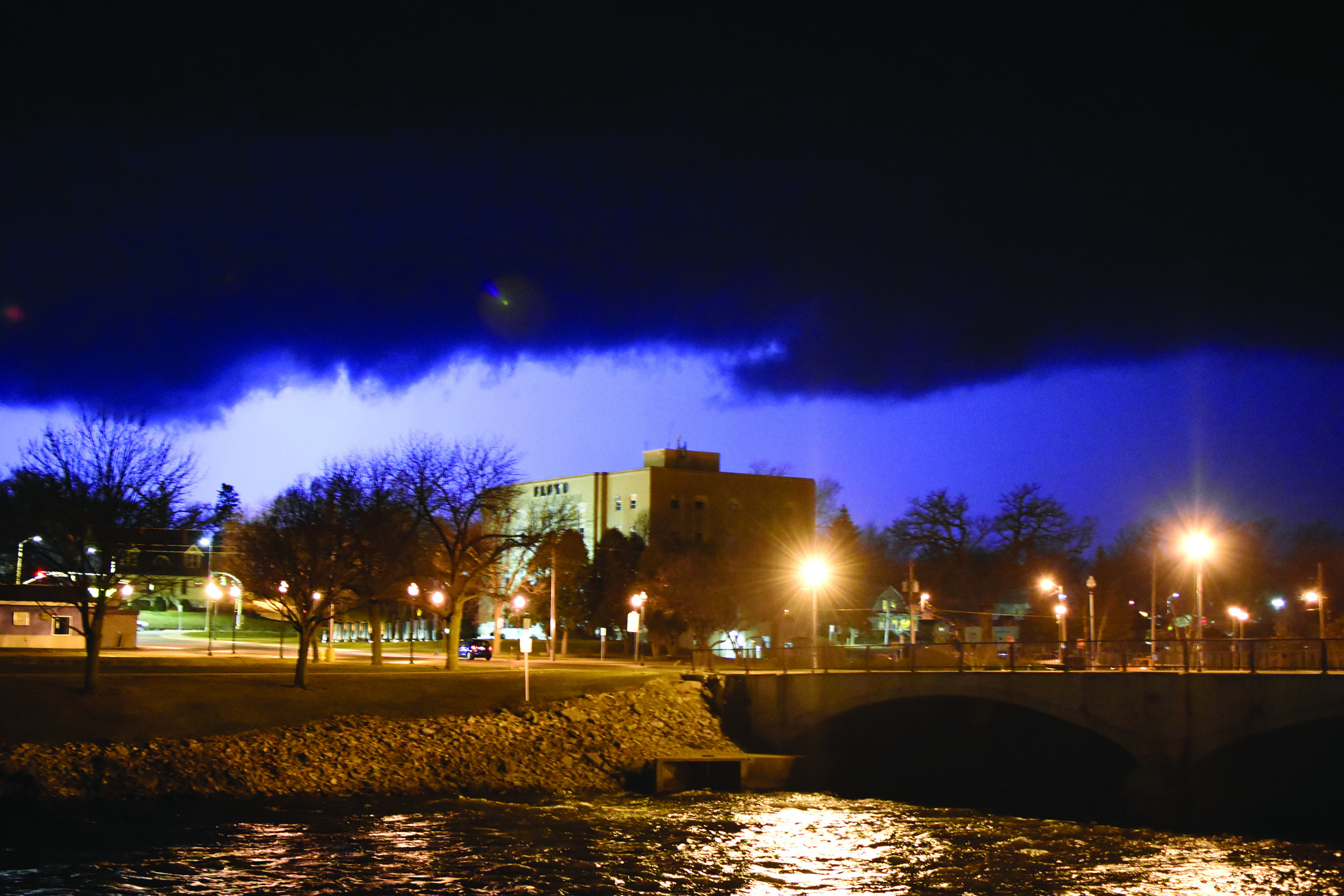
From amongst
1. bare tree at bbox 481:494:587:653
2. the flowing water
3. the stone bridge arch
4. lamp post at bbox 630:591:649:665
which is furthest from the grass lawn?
lamp post at bbox 630:591:649:665

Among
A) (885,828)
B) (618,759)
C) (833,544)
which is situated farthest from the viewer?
(833,544)

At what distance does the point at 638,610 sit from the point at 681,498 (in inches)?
1298

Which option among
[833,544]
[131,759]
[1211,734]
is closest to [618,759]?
[131,759]

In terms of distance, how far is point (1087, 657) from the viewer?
1510 inches

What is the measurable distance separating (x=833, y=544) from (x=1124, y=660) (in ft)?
231

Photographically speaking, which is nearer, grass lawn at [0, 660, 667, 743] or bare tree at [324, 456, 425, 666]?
grass lawn at [0, 660, 667, 743]

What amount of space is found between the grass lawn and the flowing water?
5635 millimetres

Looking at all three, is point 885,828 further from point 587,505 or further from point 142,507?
point 587,505

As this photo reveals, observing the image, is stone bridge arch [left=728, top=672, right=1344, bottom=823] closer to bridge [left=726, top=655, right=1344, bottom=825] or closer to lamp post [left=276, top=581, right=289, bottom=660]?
bridge [left=726, top=655, right=1344, bottom=825]

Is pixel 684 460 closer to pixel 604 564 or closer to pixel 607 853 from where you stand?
pixel 604 564

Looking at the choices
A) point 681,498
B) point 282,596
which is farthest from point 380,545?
point 681,498

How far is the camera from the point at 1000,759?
46688mm

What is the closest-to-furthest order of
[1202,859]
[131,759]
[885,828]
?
[1202,859] < [885,828] < [131,759]

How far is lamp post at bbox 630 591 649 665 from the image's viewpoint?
252ft
